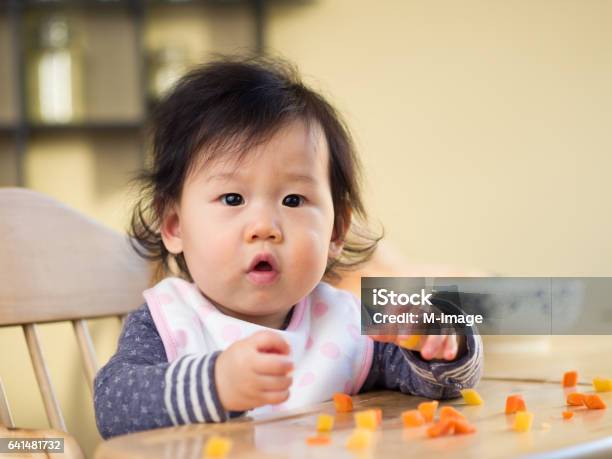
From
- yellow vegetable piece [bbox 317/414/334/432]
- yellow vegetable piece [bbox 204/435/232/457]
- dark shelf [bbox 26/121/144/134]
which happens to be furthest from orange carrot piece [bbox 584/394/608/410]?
dark shelf [bbox 26/121/144/134]

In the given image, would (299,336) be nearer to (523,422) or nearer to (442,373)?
(442,373)

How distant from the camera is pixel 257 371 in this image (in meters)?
0.64

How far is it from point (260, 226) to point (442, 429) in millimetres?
320

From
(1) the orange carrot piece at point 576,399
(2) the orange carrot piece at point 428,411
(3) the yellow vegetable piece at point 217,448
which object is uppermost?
(3) the yellow vegetable piece at point 217,448

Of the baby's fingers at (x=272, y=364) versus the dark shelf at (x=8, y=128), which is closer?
the baby's fingers at (x=272, y=364)

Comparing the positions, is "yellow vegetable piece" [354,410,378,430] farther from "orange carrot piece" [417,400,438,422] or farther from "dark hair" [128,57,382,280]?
"dark hair" [128,57,382,280]

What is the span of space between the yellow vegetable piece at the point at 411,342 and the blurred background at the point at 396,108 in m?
1.82

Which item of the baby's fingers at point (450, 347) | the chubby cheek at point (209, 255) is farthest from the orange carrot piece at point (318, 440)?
the chubby cheek at point (209, 255)

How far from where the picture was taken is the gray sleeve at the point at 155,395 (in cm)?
69

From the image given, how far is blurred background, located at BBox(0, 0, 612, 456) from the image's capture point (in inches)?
102

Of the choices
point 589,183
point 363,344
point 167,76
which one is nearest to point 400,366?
point 363,344

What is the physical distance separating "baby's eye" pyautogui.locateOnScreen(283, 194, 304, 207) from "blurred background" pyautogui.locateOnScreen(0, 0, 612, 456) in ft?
5.39

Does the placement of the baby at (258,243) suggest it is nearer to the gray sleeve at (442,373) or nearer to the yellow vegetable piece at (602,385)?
the gray sleeve at (442,373)

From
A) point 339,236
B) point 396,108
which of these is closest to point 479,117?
point 396,108
